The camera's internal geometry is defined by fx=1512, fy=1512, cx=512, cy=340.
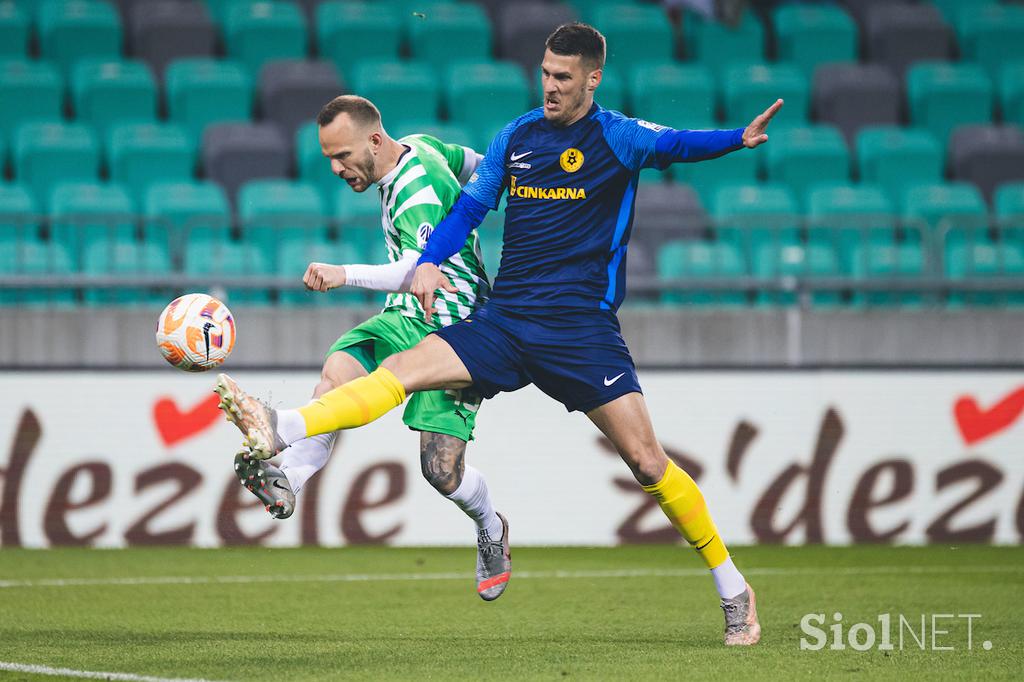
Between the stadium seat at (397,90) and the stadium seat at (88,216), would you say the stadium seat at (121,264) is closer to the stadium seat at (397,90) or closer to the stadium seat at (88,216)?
the stadium seat at (88,216)

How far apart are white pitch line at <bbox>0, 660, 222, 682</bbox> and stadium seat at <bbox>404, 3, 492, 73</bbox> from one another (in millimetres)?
9955

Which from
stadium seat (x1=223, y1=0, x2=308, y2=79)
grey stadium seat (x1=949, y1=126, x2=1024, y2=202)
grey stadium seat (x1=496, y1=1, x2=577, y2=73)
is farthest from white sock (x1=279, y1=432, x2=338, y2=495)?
grey stadium seat (x1=949, y1=126, x2=1024, y2=202)

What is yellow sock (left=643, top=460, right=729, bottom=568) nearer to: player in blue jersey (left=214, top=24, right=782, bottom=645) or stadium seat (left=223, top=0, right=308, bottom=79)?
player in blue jersey (left=214, top=24, right=782, bottom=645)

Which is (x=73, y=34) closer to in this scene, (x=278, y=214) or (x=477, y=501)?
(x=278, y=214)

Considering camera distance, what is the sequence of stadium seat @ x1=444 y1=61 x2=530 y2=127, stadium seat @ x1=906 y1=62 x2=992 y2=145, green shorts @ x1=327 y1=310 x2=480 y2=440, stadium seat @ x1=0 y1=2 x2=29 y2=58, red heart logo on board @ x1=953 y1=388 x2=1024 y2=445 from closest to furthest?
green shorts @ x1=327 y1=310 x2=480 y2=440 → red heart logo on board @ x1=953 y1=388 x2=1024 y2=445 → stadium seat @ x1=444 y1=61 x2=530 y2=127 → stadium seat @ x1=0 y1=2 x2=29 y2=58 → stadium seat @ x1=906 y1=62 x2=992 y2=145

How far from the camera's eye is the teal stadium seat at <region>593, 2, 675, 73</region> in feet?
48.1

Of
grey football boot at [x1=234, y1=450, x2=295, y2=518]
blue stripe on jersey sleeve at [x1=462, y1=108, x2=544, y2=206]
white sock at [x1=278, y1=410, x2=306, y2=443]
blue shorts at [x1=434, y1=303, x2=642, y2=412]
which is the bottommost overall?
grey football boot at [x1=234, y1=450, x2=295, y2=518]

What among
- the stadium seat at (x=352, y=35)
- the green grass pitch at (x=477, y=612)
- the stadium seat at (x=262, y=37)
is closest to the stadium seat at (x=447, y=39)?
the stadium seat at (x=352, y=35)

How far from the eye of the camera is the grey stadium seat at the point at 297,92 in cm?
1344

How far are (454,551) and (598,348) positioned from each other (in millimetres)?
4724

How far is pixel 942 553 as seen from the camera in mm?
10031

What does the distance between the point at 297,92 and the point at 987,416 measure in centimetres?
658

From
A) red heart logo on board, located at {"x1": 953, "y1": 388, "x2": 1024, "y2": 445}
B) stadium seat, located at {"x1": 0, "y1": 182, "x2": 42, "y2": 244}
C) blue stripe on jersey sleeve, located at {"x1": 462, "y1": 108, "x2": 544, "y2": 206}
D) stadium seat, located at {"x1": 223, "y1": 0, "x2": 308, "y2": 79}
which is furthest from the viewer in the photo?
stadium seat, located at {"x1": 223, "y1": 0, "x2": 308, "y2": 79}

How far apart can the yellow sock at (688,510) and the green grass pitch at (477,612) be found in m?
0.37
